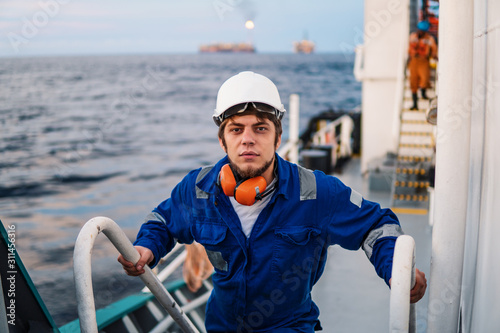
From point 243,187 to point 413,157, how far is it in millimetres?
8708

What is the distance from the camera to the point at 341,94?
6962cm

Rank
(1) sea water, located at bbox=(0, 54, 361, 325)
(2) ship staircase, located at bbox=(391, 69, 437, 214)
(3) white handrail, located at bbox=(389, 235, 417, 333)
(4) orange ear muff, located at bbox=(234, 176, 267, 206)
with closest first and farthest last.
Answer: (3) white handrail, located at bbox=(389, 235, 417, 333) < (4) orange ear muff, located at bbox=(234, 176, 267, 206) < (2) ship staircase, located at bbox=(391, 69, 437, 214) < (1) sea water, located at bbox=(0, 54, 361, 325)

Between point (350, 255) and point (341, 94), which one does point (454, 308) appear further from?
point (341, 94)

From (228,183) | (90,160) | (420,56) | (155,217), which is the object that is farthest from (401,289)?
(90,160)

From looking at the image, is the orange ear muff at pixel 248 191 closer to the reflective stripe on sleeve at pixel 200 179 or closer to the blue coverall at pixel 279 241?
the blue coverall at pixel 279 241

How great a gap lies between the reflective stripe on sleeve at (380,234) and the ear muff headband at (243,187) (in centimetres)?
56

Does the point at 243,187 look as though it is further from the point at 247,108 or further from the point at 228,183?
the point at 247,108

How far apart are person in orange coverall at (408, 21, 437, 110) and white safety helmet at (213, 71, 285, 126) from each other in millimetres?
8451

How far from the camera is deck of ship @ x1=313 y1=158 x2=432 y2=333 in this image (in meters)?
4.69

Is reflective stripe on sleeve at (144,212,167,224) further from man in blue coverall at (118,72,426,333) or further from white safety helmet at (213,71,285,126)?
white safety helmet at (213,71,285,126)

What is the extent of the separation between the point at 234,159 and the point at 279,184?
0.88 feet

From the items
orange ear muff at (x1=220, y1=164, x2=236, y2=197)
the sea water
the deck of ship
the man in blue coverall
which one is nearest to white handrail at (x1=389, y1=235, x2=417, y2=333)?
the man in blue coverall

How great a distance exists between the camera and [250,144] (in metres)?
2.45

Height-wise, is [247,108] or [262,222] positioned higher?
[247,108]
